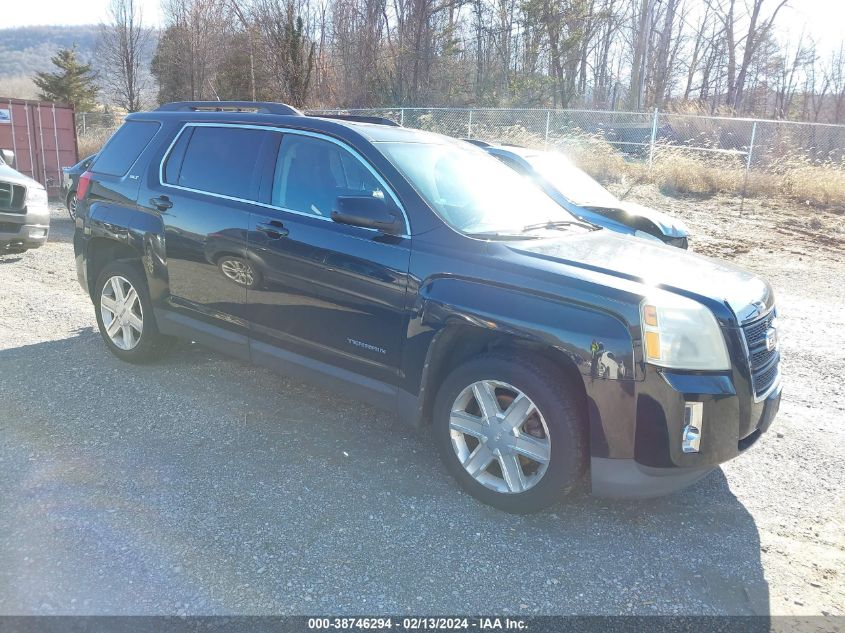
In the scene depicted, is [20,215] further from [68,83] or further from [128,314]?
[68,83]

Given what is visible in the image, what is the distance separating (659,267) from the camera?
11.3 ft

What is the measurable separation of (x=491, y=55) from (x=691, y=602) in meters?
31.4

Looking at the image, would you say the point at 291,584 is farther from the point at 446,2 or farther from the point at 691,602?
the point at 446,2

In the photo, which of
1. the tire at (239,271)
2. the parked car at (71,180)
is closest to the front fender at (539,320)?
the tire at (239,271)

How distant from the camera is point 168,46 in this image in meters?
33.6

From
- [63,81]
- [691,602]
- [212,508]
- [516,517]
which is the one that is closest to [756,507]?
[691,602]

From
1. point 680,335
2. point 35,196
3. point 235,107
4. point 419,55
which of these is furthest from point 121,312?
point 419,55

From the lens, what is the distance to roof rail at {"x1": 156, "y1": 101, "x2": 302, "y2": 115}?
454 centimetres

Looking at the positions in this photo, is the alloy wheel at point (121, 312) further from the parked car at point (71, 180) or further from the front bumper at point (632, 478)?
the parked car at point (71, 180)

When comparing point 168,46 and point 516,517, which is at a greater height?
point 168,46

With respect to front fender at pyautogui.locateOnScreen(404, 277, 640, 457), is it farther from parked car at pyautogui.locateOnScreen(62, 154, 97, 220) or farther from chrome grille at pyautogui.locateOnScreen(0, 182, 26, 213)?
parked car at pyautogui.locateOnScreen(62, 154, 97, 220)

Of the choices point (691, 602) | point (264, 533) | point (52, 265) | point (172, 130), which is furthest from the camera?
point (52, 265)

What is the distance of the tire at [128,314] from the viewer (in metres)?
5.04

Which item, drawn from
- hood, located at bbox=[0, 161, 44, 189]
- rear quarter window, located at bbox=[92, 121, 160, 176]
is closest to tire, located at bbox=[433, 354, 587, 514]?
rear quarter window, located at bbox=[92, 121, 160, 176]
